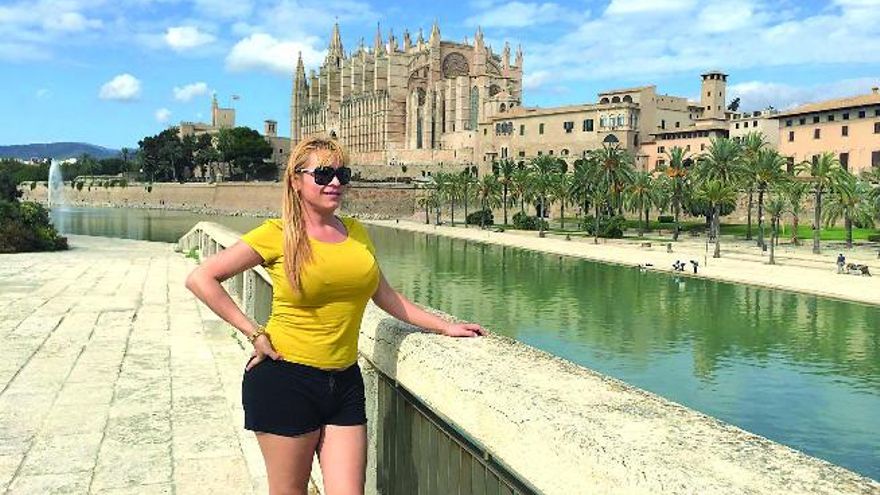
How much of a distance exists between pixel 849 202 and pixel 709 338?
33992mm

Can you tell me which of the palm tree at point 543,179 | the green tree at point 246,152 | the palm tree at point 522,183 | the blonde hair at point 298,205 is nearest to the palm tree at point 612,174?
the palm tree at point 543,179

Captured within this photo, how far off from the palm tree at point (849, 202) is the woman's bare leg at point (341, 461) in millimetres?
55310

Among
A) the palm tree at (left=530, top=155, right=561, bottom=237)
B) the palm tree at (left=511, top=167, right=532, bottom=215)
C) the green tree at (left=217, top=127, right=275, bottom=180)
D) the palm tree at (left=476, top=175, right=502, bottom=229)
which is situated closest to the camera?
the palm tree at (left=530, top=155, right=561, bottom=237)

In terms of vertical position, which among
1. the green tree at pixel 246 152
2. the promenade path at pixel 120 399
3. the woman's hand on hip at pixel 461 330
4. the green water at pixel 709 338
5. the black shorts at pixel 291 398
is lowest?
the green water at pixel 709 338

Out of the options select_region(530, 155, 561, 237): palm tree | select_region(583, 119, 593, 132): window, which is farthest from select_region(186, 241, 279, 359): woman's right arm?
select_region(583, 119, 593, 132): window

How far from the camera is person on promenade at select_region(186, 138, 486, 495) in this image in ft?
9.80

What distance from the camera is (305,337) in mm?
3031

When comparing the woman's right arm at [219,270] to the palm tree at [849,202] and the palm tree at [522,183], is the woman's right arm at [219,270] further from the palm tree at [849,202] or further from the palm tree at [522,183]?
the palm tree at [522,183]

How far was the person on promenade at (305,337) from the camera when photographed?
2988 mm

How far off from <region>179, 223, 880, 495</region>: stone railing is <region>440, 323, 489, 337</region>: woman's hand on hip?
3.5 inches

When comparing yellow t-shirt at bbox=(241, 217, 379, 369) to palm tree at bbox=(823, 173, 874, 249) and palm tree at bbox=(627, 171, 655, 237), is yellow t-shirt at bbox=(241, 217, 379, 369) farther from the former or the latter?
palm tree at bbox=(627, 171, 655, 237)

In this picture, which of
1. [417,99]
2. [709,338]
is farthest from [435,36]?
[709,338]

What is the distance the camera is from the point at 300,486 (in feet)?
10.2

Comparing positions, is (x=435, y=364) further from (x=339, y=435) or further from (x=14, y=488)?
(x=14, y=488)
